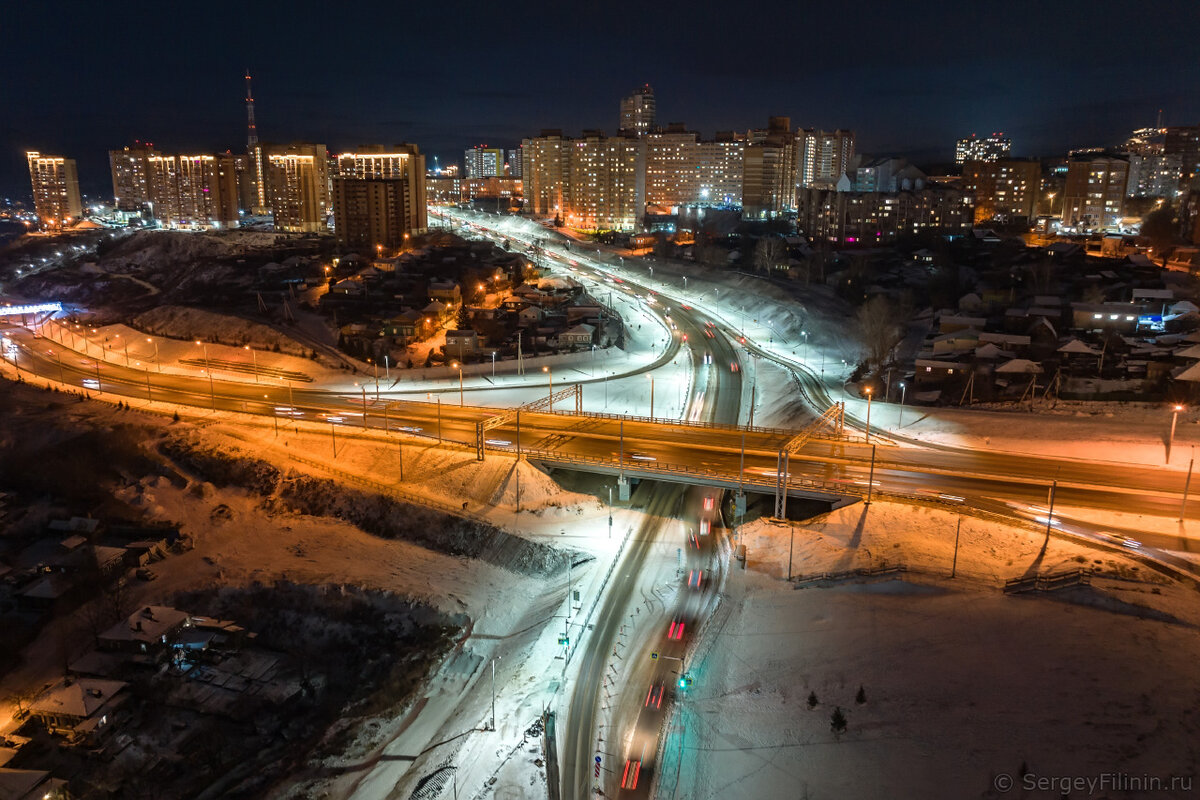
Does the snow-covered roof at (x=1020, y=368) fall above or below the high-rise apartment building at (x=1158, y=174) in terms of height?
below

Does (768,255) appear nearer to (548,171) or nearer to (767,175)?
(767,175)

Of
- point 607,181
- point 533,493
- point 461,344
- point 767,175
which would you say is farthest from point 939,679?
point 767,175

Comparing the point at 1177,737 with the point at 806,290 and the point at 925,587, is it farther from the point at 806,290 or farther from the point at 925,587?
the point at 806,290

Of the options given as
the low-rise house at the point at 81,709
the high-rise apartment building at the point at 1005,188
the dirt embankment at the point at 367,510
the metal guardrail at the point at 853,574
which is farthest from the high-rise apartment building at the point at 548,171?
the low-rise house at the point at 81,709

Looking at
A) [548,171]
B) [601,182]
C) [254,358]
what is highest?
[548,171]

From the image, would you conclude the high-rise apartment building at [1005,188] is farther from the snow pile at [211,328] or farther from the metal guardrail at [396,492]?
the metal guardrail at [396,492]

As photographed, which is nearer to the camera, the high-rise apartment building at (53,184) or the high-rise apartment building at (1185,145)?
the high-rise apartment building at (1185,145)

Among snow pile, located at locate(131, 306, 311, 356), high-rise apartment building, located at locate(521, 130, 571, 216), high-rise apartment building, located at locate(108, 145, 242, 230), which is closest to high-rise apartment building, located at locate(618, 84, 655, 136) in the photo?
high-rise apartment building, located at locate(521, 130, 571, 216)
